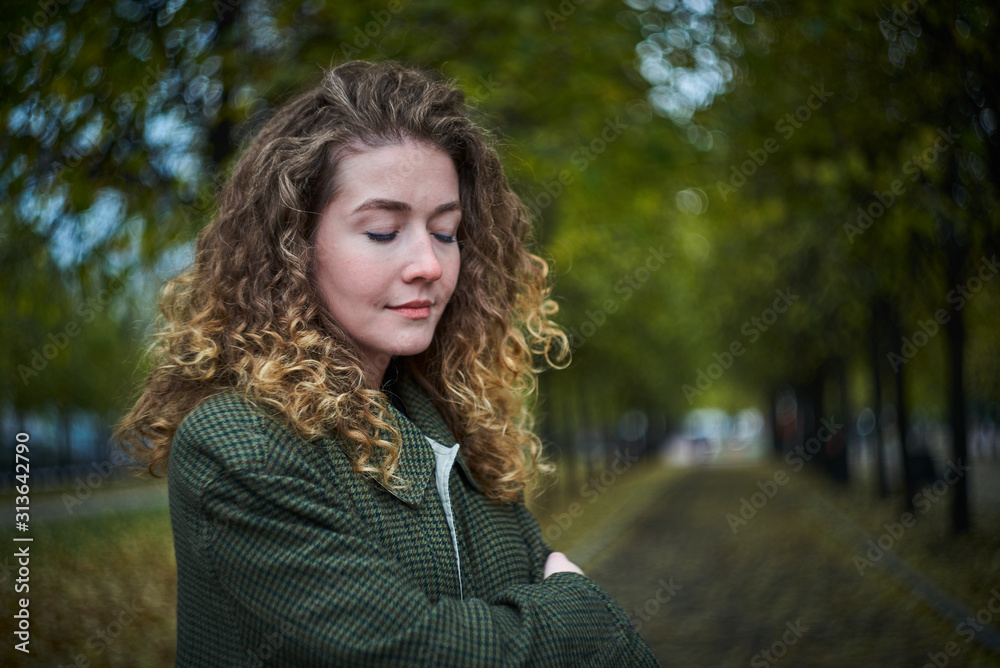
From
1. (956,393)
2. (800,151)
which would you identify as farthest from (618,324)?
(800,151)

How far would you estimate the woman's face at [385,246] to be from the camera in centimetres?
196

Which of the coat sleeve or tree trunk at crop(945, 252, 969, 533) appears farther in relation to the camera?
tree trunk at crop(945, 252, 969, 533)

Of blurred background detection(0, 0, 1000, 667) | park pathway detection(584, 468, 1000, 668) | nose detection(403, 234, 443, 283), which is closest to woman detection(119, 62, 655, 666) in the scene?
nose detection(403, 234, 443, 283)

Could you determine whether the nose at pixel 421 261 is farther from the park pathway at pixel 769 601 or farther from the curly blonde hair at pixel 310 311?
the park pathway at pixel 769 601

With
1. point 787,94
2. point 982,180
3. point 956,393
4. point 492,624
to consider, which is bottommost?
point 956,393

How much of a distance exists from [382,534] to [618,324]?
63.8 ft

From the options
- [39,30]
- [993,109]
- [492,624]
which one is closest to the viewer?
[492,624]

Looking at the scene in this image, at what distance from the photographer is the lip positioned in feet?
6.59

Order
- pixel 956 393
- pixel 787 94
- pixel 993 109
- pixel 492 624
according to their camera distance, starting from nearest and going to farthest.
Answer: pixel 492 624, pixel 993 109, pixel 787 94, pixel 956 393

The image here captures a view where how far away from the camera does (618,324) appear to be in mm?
21016

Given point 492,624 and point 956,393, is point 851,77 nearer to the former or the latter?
point 956,393

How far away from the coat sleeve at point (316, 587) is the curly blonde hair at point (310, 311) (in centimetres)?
18

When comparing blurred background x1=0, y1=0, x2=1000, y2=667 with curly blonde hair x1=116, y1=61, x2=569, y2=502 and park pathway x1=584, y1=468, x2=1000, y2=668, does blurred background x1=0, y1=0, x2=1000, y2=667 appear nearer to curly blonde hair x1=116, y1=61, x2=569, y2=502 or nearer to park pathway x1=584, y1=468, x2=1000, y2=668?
park pathway x1=584, y1=468, x2=1000, y2=668

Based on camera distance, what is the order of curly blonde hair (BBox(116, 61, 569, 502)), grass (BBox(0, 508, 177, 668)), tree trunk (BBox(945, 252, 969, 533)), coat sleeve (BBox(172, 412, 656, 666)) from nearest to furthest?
1. coat sleeve (BBox(172, 412, 656, 666))
2. curly blonde hair (BBox(116, 61, 569, 502))
3. grass (BBox(0, 508, 177, 668))
4. tree trunk (BBox(945, 252, 969, 533))
